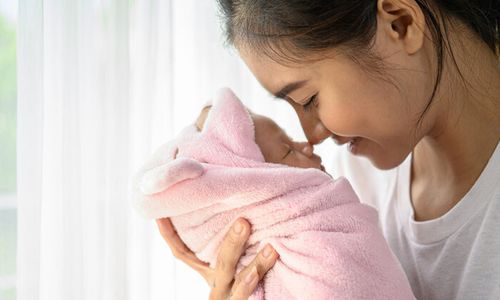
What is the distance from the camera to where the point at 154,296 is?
1973 mm

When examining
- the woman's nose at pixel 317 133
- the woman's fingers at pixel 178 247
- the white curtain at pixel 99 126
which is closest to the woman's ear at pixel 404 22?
the woman's nose at pixel 317 133

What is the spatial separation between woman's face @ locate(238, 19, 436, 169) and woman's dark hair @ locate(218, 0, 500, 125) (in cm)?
3

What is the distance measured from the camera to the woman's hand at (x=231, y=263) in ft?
3.77

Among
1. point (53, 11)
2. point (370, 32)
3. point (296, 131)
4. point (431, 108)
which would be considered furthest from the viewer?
point (296, 131)

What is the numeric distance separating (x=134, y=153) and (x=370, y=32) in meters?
0.98

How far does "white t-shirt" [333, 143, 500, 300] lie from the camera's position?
4.07ft

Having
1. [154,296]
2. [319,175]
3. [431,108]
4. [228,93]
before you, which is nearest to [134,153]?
[154,296]

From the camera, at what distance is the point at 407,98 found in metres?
1.24

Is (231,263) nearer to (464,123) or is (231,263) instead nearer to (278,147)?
(278,147)

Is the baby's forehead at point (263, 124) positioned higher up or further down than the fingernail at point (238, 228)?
higher up

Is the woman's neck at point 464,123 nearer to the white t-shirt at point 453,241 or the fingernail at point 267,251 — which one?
the white t-shirt at point 453,241

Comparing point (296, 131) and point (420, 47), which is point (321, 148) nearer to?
point (296, 131)

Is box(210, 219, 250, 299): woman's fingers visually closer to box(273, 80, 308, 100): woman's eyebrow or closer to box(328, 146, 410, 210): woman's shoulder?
box(273, 80, 308, 100): woman's eyebrow

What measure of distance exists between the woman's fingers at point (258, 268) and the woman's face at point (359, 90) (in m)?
0.29
